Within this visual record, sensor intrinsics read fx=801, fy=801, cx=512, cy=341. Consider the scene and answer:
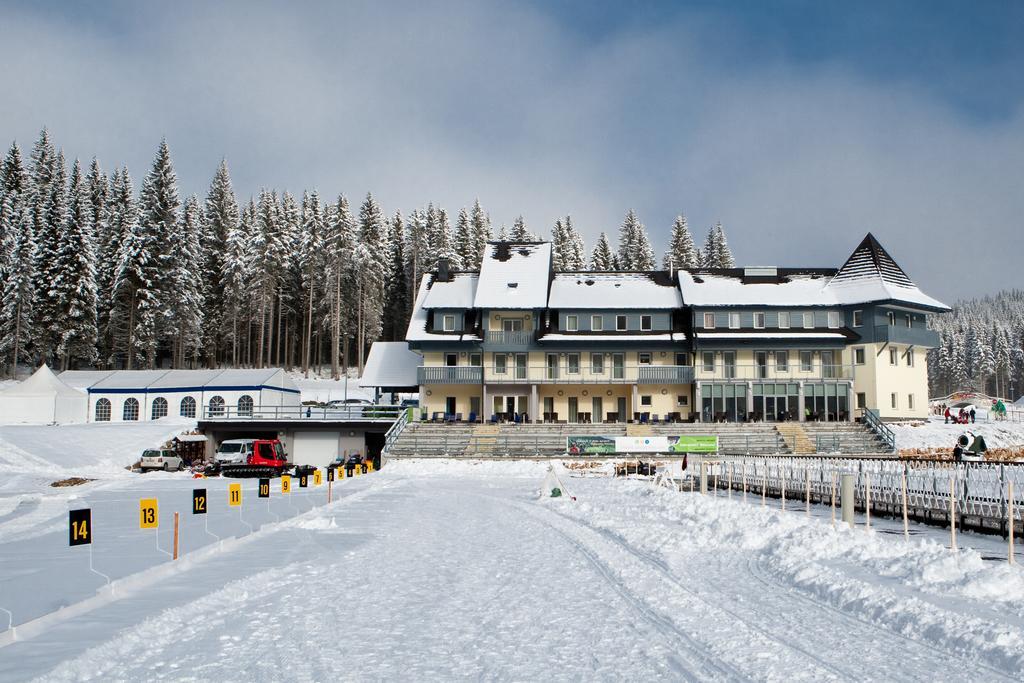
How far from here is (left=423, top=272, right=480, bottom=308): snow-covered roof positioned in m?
57.6

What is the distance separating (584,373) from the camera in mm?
56438

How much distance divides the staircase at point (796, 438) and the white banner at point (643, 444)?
7868 mm

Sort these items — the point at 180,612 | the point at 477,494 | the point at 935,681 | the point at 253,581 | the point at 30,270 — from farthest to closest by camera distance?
1. the point at 30,270
2. the point at 477,494
3. the point at 253,581
4. the point at 180,612
5. the point at 935,681

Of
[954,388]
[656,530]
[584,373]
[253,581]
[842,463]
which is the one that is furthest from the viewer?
[954,388]

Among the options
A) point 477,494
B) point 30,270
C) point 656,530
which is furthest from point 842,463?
point 30,270

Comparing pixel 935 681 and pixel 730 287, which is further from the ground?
pixel 730 287

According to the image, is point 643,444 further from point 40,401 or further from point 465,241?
point 465,241

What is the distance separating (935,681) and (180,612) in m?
8.11

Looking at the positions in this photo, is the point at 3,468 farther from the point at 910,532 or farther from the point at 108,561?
the point at 910,532

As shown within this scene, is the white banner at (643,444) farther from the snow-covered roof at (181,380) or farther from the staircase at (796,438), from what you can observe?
the snow-covered roof at (181,380)

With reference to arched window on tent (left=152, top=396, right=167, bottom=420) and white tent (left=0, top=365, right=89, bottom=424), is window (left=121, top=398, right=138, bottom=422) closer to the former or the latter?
arched window on tent (left=152, top=396, right=167, bottom=420)

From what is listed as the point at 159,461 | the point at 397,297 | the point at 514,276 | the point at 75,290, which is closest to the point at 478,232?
the point at 397,297

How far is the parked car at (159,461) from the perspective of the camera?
42.7 m

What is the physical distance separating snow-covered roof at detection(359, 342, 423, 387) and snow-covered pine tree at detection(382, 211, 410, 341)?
1065 inches
